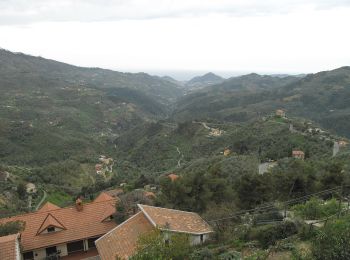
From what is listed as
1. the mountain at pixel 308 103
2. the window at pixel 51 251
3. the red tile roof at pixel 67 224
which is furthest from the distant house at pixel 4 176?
the mountain at pixel 308 103

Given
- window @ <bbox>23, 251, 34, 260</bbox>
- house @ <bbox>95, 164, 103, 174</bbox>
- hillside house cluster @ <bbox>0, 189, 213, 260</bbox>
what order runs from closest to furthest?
hillside house cluster @ <bbox>0, 189, 213, 260</bbox> < window @ <bbox>23, 251, 34, 260</bbox> < house @ <bbox>95, 164, 103, 174</bbox>

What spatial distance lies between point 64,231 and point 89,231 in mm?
1506

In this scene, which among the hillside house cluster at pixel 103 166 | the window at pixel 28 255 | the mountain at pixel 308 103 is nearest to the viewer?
the window at pixel 28 255

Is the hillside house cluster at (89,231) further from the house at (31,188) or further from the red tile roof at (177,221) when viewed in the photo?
the house at (31,188)

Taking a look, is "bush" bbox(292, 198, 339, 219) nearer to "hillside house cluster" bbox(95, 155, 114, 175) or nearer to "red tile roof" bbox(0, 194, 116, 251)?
"red tile roof" bbox(0, 194, 116, 251)

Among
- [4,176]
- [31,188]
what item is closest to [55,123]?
[4,176]

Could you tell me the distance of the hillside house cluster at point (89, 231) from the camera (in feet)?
61.0

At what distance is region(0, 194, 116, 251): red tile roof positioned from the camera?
2241cm

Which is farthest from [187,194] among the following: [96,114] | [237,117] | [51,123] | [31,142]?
[96,114]

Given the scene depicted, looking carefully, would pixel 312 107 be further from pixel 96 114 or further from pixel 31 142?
pixel 31 142

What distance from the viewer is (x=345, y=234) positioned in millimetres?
11445

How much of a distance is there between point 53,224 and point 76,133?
108297mm

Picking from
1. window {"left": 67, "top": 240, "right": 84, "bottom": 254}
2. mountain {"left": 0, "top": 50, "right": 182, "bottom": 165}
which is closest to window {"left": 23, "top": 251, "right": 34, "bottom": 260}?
window {"left": 67, "top": 240, "right": 84, "bottom": 254}

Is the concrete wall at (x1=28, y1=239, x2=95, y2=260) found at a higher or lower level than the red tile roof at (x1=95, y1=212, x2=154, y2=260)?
lower
